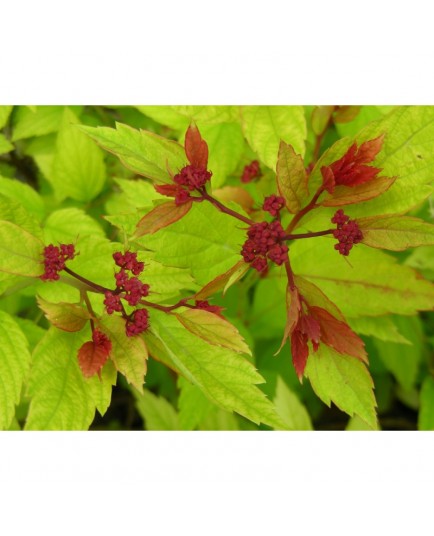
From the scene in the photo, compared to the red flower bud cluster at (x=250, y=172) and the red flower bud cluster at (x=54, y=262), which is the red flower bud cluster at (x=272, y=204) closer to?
the red flower bud cluster at (x=54, y=262)

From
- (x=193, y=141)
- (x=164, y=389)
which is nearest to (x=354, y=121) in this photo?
(x=193, y=141)

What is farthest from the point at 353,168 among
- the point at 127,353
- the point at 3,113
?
the point at 3,113

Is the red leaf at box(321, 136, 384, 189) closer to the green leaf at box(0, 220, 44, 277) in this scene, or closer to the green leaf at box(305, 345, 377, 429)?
the green leaf at box(305, 345, 377, 429)

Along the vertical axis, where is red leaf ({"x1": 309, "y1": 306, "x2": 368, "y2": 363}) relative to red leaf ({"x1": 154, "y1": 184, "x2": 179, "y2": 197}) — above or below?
below

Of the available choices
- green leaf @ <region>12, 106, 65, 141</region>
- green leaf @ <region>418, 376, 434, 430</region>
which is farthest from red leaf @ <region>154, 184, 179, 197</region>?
green leaf @ <region>418, 376, 434, 430</region>

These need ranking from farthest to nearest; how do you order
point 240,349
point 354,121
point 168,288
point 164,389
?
point 164,389 < point 354,121 < point 168,288 < point 240,349

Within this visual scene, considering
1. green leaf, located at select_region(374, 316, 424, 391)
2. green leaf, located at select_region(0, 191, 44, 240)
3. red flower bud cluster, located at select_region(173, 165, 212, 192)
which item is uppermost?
red flower bud cluster, located at select_region(173, 165, 212, 192)

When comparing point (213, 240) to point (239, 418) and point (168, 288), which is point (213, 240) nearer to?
point (168, 288)
